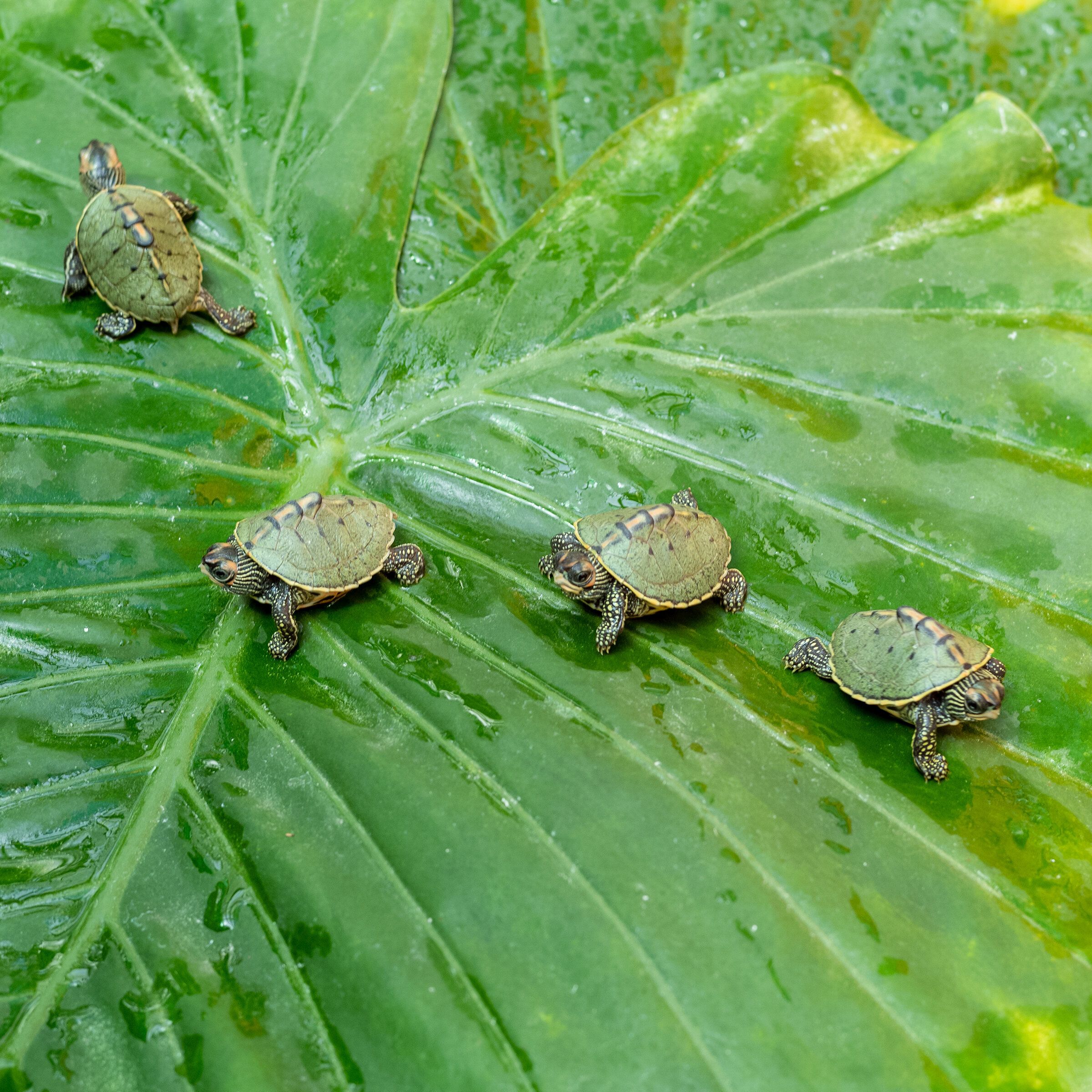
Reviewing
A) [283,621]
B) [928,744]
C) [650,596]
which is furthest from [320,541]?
[928,744]

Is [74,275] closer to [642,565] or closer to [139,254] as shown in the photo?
[139,254]

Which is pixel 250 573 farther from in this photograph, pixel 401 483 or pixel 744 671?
pixel 744 671

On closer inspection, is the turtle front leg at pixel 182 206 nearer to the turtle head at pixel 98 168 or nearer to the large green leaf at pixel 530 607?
the large green leaf at pixel 530 607

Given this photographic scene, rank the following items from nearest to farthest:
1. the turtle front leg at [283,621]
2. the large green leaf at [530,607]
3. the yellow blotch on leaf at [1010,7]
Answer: the large green leaf at [530,607], the turtle front leg at [283,621], the yellow blotch on leaf at [1010,7]

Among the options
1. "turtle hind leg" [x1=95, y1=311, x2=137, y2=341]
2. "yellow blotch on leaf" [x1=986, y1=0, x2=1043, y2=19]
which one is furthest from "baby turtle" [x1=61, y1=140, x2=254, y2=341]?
"yellow blotch on leaf" [x1=986, y1=0, x2=1043, y2=19]

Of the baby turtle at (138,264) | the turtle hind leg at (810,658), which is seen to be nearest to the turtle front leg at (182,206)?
the baby turtle at (138,264)
